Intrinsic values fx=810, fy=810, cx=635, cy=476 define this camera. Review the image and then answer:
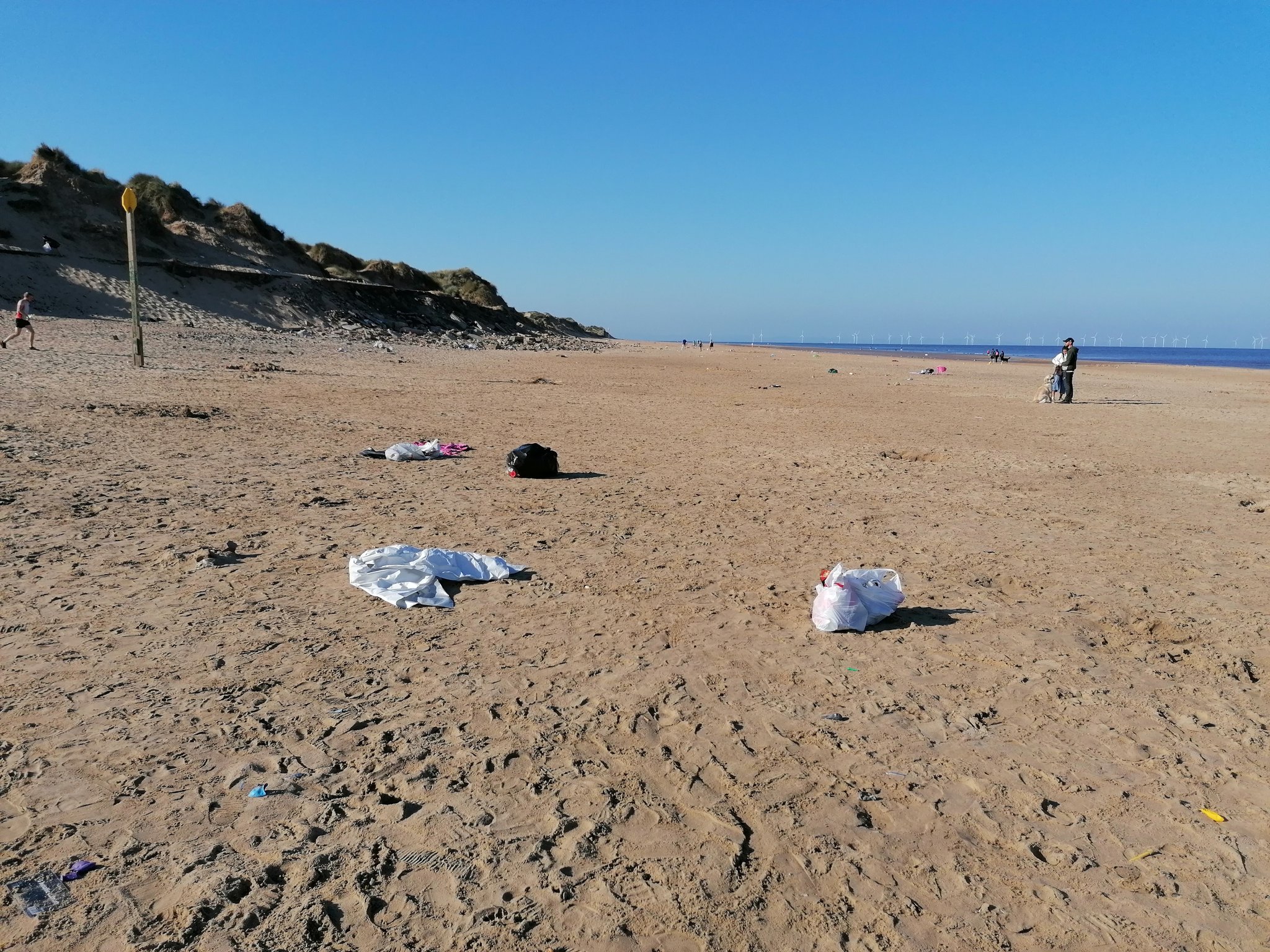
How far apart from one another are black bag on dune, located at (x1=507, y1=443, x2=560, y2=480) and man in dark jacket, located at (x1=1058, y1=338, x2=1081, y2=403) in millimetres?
14737

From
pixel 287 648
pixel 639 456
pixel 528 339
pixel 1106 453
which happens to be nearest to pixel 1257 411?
pixel 1106 453

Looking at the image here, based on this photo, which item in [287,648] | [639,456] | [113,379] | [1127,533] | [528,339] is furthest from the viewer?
[528,339]

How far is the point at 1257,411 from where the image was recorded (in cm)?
1827

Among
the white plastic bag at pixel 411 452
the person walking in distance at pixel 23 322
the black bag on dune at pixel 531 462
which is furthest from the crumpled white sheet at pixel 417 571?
the person walking in distance at pixel 23 322

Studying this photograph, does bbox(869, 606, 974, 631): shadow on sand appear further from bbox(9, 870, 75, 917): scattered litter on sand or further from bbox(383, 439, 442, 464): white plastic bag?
bbox(383, 439, 442, 464): white plastic bag

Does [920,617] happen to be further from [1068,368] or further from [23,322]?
[23,322]

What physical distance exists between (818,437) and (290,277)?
31.4 m

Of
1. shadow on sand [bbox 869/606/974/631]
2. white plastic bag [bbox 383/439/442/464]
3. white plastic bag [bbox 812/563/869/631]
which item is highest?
white plastic bag [bbox 383/439/442/464]

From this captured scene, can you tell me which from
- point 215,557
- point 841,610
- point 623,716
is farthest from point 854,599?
point 215,557

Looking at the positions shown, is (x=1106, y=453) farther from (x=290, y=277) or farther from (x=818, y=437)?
(x=290, y=277)

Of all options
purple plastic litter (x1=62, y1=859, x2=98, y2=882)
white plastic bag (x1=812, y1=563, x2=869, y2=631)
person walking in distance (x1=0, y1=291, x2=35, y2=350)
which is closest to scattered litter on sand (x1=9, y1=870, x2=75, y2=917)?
purple plastic litter (x1=62, y1=859, x2=98, y2=882)

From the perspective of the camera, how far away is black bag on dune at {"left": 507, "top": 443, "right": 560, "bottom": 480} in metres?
8.55

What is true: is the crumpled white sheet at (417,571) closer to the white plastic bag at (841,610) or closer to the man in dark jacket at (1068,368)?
the white plastic bag at (841,610)

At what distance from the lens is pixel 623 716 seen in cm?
370
